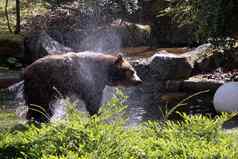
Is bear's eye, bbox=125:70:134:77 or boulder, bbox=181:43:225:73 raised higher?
bear's eye, bbox=125:70:134:77

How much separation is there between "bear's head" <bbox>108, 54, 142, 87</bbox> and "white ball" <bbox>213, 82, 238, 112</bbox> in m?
2.20

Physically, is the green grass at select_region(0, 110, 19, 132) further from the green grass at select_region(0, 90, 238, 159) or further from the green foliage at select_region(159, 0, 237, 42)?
the green grass at select_region(0, 90, 238, 159)

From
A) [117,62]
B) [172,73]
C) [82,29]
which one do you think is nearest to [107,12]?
[82,29]

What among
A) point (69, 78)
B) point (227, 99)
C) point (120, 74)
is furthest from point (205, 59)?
point (69, 78)

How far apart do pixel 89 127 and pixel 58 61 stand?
467cm

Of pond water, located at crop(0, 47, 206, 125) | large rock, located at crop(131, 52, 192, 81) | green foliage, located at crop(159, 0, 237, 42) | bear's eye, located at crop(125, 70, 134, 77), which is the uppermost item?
green foliage, located at crop(159, 0, 237, 42)

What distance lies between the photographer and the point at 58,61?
8.61 metres

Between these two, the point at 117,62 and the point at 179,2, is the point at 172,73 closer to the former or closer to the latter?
the point at 179,2

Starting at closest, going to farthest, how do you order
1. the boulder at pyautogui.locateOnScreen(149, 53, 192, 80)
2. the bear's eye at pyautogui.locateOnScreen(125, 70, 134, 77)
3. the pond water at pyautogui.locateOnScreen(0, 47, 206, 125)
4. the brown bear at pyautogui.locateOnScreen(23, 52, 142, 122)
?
the brown bear at pyautogui.locateOnScreen(23, 52, 142, 122), the bear's eye at pyautogui.locateOnScreen(125, 70, 134, 77), the pond water at pyautogui.locateOnScreen(0, 47, 206, 125), the boulder at pyautogui.locateOnScreen(149, 53, 192, 80)

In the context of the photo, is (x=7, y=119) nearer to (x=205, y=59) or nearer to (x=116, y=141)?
(x=205, y=59)

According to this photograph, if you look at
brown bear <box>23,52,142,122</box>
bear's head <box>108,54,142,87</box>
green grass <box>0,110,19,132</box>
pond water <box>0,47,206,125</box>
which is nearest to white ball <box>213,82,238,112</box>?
pond water <box>0,47,206,125</box>

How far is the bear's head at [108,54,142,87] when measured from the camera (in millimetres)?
8969

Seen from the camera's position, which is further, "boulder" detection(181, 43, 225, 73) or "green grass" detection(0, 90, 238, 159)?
"boulder" detection(181, 43, 225, 73)

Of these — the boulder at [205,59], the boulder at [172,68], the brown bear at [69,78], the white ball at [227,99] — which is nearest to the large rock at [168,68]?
the boulder at [172,68]
